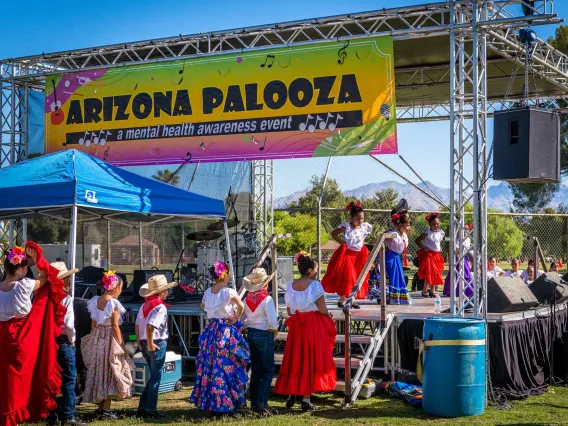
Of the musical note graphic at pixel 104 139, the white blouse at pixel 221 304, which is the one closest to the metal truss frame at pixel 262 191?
the musical note graphic at pixel 104 139

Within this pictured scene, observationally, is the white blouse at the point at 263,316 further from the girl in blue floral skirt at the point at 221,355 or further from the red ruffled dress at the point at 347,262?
the red ruffled dress at the point at 347,262

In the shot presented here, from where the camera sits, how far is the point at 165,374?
29.0ft

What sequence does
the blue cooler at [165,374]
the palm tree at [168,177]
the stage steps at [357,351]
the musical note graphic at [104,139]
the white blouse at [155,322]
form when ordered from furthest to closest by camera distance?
the palm tree at [168,177]
the musical note graphic at [104,139]
the blue cooler at [165,374]
the stage steps at [357,351]
the white blouse at [155,322]

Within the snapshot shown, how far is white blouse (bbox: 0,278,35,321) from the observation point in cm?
645

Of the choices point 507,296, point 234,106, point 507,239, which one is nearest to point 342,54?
point 234,106

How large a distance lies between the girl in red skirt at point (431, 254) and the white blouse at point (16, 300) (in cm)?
735

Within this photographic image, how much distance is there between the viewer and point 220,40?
459 inches

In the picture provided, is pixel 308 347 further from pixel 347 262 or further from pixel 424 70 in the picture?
pixel 424 70

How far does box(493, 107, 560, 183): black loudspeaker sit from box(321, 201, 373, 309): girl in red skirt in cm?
202

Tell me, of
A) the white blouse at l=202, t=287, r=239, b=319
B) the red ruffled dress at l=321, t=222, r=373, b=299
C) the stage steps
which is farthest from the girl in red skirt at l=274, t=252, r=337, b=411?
the red ruffled dress at l=321, t=222, r=373, b=299

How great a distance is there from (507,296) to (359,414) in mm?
2679

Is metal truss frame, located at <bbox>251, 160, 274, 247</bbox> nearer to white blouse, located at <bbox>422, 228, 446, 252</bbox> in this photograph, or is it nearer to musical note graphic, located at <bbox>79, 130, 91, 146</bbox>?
musical note graphic, located at <bbox>79, 130, 91, 146</bbox>

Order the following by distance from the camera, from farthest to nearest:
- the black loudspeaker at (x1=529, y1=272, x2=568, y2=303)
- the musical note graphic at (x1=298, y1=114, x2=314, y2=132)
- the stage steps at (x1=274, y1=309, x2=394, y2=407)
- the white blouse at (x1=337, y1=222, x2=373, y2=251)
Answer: the musical note graphic at (x1=298, y1=114, x2=314, y2=132) → the white blouse at (x1=337, y1=222, x2=373, y2=251) → the black loudspeaker at (x1=529, y1=272, x2=568, y2=303) → the stage steps at (x1=274, y1=309, x2=394, y2=407)

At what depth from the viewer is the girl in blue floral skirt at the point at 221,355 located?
7.25 meters
